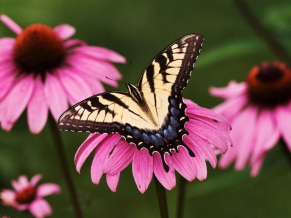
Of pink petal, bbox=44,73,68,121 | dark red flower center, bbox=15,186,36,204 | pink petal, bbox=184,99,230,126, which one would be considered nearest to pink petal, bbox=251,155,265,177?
pink petal, bbox=184,99,230,126

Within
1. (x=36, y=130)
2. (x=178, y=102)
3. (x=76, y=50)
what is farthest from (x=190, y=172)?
(x=76, y=50)

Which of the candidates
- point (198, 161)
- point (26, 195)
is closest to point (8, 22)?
point (26, 195)

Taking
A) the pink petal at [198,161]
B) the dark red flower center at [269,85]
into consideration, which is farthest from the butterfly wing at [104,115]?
the dark red flower center at [269,85]

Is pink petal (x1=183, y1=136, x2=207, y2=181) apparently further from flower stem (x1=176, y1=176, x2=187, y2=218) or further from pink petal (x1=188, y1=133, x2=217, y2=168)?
flower stem (x1=176, y1=176, x2=187, y2=218)

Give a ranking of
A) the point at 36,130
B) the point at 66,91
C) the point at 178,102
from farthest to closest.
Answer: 1. the point at 66,91
2. the point at 36,130
3. the point at 178,102

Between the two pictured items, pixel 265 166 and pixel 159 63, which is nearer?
pixel 159 63

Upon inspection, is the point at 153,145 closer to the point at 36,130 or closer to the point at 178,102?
the point at 178,102
